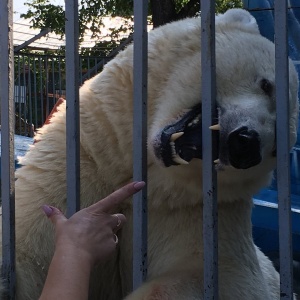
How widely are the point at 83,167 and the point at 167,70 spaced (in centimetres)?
46

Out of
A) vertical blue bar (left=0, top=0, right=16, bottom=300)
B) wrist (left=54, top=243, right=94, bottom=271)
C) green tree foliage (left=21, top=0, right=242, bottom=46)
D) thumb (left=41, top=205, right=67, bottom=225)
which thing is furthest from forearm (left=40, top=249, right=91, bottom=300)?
green tree foliage (left=21, top=0, right=242, bottom=46)

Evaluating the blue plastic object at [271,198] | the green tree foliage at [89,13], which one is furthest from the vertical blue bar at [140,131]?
the green tree foliage at [89,13]

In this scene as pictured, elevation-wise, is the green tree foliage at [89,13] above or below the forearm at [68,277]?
above

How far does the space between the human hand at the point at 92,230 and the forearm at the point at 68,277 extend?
0.04 ft

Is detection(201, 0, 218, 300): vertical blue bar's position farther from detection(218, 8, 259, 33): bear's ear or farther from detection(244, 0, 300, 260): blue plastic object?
detection(244, 0, 300, 260): blue plastic object

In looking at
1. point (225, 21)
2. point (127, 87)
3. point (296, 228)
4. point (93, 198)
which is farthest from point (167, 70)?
point (296, 228)

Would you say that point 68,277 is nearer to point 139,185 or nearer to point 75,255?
point 75,255

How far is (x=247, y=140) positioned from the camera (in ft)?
5.37

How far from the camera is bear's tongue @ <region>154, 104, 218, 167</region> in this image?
5.57ft

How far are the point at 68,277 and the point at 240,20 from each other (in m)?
1.36

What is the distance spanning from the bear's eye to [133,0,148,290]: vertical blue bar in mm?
642

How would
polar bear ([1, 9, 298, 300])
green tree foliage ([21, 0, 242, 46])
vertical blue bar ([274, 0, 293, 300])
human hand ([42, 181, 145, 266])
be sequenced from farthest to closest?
1. green tree foliage ([21, 0, 242, 46])
2. polar bear ([1, 9, 298, 300])
3. human hand ([42, 181, 145, 266])
4. vertical blue bar ([274, 0, 293, 300])

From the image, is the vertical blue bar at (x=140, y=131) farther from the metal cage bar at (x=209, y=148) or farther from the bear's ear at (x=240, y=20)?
the bear's ear at (x=240, y=20)

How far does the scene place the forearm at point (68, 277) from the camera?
1396 millimetres
